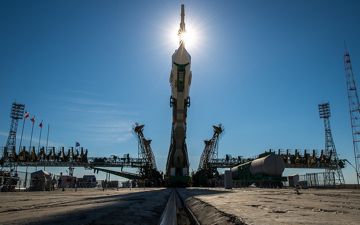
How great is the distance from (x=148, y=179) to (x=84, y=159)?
46.1 metres

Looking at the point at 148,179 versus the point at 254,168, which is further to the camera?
the point at 148,179

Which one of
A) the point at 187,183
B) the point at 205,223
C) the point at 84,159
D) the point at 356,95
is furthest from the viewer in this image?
the point at 84,159

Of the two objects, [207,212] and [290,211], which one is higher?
[290,211]

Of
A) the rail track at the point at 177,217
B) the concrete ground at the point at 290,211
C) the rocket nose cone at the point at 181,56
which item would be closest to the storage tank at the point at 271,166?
the rocket nose cone at the point at 181,56

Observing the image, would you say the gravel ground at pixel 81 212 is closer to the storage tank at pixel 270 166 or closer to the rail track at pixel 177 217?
the rail track at pixel 177 217

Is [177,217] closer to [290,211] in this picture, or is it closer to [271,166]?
[290,211]

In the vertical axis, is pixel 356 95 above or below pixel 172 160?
above

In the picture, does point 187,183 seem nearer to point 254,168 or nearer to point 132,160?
point 254,168

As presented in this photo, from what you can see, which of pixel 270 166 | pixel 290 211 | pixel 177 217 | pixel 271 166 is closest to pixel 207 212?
pixel 177 217

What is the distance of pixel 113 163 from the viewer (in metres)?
103

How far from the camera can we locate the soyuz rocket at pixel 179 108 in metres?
45.2

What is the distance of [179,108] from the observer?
48375 mm

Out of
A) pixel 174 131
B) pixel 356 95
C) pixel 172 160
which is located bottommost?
pixel 172 160

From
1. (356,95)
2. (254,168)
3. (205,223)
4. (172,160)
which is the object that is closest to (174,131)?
(172,160)
